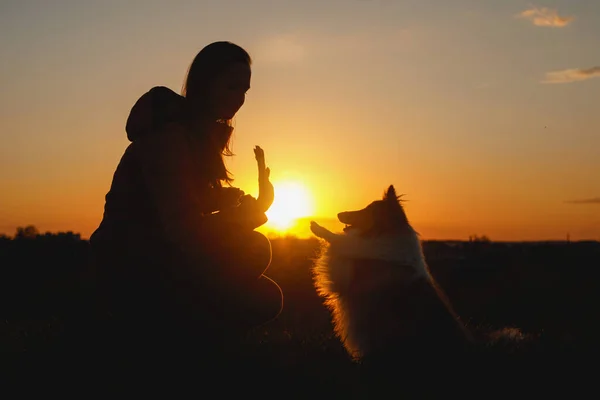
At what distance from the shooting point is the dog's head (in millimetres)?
7758

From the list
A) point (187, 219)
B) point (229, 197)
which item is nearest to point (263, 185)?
point (229, 197)

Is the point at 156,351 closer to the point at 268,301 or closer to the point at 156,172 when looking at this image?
the point at 268,301

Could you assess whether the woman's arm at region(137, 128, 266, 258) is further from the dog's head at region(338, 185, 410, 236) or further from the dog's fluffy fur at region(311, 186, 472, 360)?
the dog's head at region(338, 185, 410, 236)

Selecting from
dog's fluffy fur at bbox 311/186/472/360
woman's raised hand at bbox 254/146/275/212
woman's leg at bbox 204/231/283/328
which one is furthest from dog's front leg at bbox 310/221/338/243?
woman's raised hand at bbox 254/146/275/212

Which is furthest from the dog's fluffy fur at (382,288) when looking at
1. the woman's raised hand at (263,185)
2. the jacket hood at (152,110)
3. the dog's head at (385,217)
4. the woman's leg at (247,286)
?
the jacket hood at (152,110)

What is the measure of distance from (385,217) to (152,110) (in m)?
3.34

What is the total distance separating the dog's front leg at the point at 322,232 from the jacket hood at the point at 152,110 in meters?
3.43

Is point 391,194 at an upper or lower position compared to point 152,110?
lower

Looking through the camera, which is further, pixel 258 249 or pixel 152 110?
pixel 258 249

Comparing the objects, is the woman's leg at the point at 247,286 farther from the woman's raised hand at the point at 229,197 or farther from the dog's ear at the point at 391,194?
the dog's ear at the point at 391,194

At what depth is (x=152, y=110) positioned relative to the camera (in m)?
5.19

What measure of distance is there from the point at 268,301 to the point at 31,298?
9.46 meters

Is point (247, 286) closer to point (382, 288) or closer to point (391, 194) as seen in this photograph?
point (382, 288)

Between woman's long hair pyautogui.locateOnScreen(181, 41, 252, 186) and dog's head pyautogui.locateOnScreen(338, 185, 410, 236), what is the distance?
2705 mm
